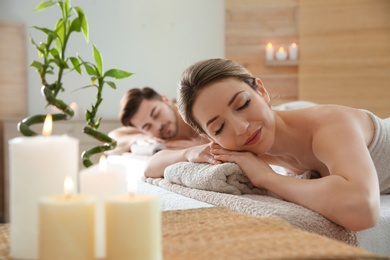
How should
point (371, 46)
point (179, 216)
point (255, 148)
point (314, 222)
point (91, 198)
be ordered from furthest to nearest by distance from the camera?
point (371, 46)
point (255, 148)
point (314, 222)
point (179, 216)
point (91, 198)

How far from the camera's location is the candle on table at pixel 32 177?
83 centimetres

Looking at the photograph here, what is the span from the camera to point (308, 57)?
453 cm

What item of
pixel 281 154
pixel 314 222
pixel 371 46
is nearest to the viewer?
pixel 314 222

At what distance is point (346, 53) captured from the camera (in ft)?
14.5

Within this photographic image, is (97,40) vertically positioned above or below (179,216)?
above

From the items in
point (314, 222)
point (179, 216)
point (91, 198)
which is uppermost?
point (91, 198)

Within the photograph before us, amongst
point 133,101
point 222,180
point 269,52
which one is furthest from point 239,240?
point 269,52

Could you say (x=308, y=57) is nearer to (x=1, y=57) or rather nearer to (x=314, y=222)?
(x=1, y=57)

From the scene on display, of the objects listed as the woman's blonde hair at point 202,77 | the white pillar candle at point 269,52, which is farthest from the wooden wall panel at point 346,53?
the woman's blonde hair at point 202,77

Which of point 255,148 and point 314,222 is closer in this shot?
point 314,222

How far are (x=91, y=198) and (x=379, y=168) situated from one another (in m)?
1.32

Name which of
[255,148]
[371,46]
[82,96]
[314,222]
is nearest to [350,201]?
[314,222]

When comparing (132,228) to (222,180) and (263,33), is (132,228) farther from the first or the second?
(263,33)

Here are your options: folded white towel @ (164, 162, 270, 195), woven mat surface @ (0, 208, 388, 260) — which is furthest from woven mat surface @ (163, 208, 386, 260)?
folded white towel @ (164, 162, 270, 195)
